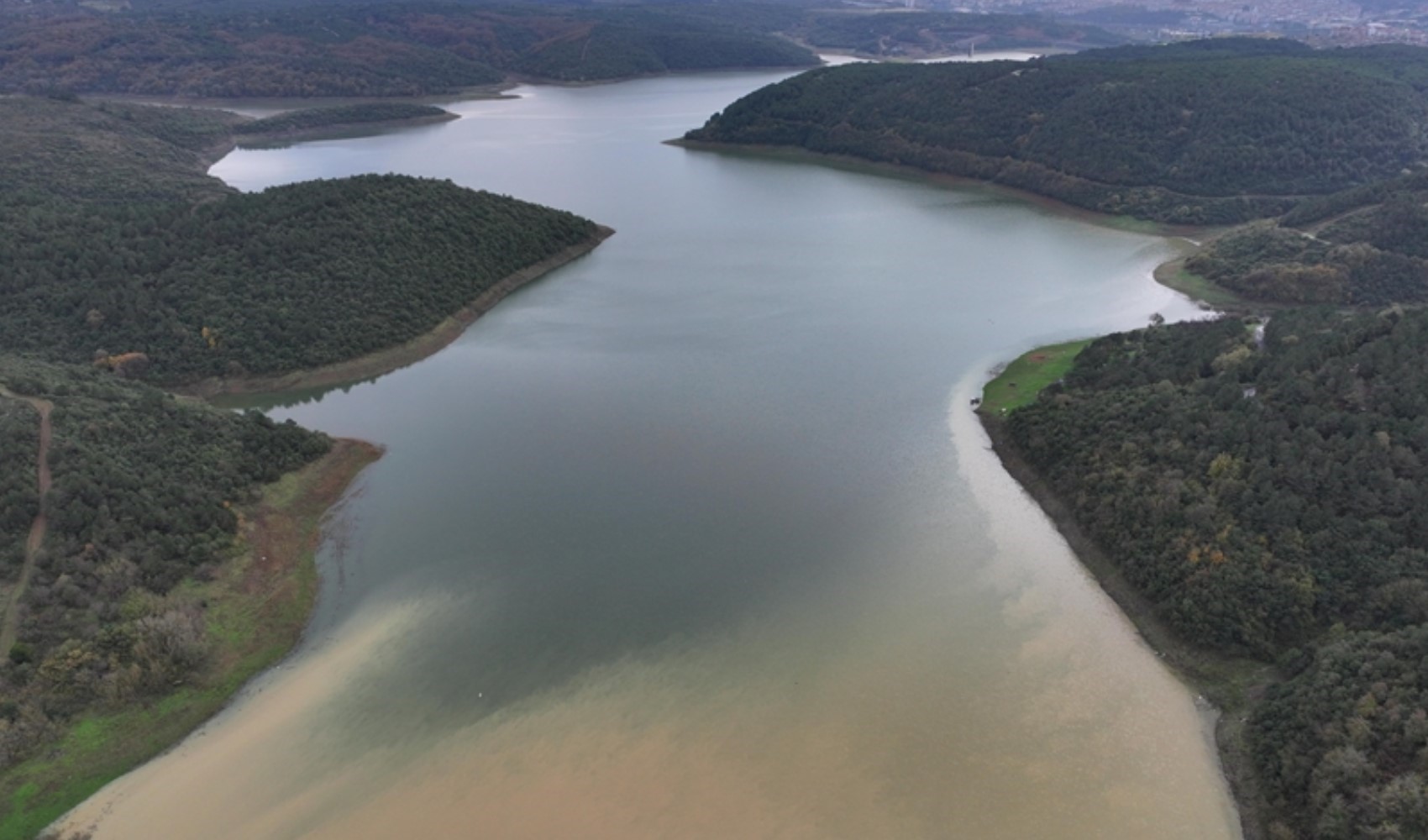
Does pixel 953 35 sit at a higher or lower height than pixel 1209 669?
higher

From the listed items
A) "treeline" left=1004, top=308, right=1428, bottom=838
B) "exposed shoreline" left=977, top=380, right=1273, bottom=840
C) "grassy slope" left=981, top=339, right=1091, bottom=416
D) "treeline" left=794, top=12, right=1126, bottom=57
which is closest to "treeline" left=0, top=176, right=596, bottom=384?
"grassy slope" left=981, top=339, right=1091, bottom=416

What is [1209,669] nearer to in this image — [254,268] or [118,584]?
[118,584]

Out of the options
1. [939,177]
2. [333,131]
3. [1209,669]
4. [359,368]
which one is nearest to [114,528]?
[359,368]

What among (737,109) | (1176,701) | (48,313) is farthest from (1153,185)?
(48,313)

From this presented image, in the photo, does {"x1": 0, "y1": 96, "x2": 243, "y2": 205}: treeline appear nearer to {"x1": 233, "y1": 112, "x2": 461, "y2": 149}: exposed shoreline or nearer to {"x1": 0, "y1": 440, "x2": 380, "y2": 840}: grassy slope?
{"x1": 233, "y1": 112, "x2": 461, "y2": 149}: exposed shoreline

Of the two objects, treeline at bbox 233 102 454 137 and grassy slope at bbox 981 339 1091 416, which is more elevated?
treeline at bbox 233 102 454 137

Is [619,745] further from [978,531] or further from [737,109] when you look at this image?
[737,109]
